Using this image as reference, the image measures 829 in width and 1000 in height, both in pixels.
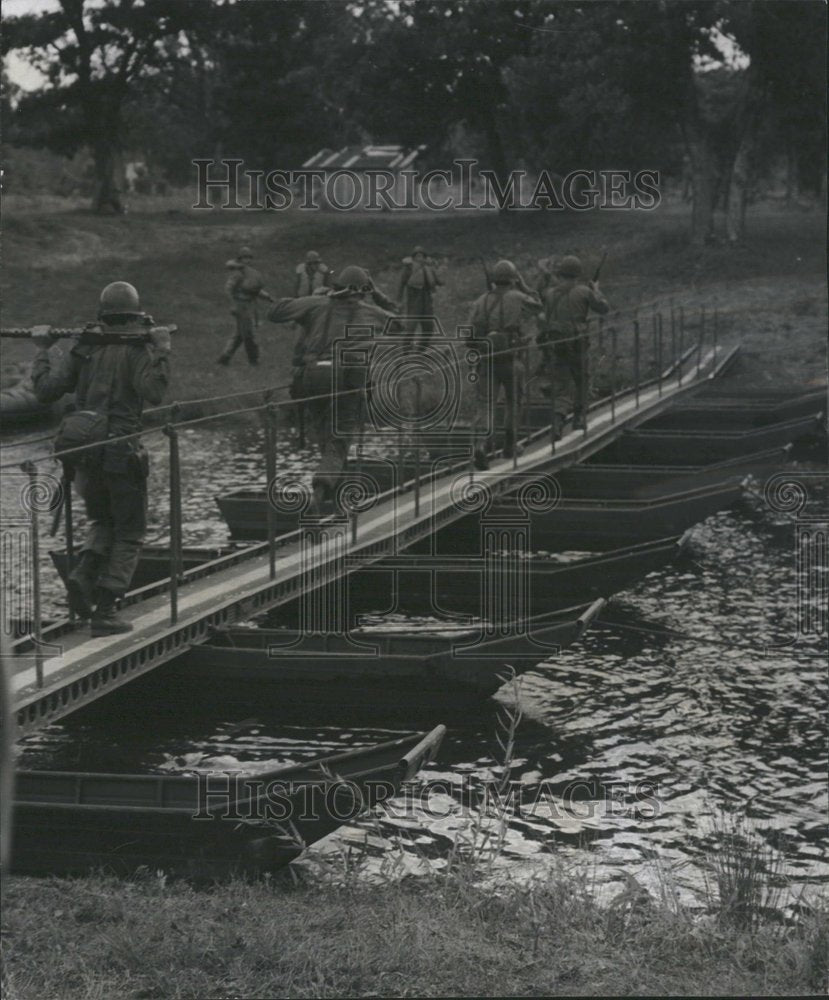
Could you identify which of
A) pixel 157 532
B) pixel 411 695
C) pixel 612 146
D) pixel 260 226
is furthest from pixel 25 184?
pixel 411 695

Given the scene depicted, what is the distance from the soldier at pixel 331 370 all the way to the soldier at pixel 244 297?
11121mm

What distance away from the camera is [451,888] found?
727 cm

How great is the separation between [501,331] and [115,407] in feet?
25.9

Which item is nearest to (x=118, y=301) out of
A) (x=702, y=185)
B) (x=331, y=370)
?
(x=331, y=370)

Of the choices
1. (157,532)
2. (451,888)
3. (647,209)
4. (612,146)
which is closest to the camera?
(451,888)

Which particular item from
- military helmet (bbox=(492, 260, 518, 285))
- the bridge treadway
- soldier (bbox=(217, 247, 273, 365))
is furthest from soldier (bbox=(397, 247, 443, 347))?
military helmet (bbox=(492, 260, 518, 285))

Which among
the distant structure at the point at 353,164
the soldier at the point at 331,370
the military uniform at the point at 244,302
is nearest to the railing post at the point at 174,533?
the soldier at the point at 331,370

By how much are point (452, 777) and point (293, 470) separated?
12.4 metres

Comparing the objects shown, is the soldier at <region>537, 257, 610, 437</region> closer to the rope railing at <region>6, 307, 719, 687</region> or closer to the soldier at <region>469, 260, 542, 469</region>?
the rope railing at <region>6, 307, 719, 687</region>

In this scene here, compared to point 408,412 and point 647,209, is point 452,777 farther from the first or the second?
point 647,209

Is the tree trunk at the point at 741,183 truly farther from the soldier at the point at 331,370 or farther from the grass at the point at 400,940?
the grass at the point at 400,940

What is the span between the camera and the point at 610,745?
10.6m

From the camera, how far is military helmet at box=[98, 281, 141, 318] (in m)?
9.10

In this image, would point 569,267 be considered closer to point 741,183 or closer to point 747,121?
point 747,121
